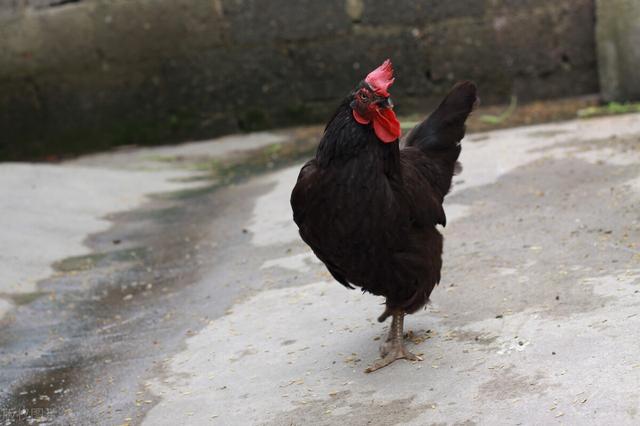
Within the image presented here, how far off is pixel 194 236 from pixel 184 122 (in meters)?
3.39

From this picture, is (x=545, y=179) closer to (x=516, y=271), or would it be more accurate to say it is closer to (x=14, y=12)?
(x=516, y=271)

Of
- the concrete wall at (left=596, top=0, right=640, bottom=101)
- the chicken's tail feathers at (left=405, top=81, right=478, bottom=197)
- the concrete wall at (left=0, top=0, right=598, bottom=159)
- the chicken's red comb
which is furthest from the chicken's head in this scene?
the concrete wall at (left=0, top=0, right=598, bottom=159)

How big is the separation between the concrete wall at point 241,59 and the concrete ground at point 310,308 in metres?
2.07

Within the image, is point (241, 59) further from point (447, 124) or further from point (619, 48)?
point (447, 124)

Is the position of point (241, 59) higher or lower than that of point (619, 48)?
higher

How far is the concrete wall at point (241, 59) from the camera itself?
8.84 meters

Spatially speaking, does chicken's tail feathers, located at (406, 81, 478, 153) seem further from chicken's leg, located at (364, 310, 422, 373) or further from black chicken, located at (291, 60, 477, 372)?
chicken's leg, located at (364, 310, 422, 373)

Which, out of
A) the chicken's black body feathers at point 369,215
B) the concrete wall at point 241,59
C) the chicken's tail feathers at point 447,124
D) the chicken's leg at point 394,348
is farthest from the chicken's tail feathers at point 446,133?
the concrete wall at point 241,59

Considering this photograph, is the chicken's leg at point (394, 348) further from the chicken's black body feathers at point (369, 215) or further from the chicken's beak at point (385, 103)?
the chicken's beak at point (385, 103)

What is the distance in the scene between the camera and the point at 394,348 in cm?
354

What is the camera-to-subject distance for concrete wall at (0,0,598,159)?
29.0 feet

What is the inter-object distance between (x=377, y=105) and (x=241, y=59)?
6.00 m

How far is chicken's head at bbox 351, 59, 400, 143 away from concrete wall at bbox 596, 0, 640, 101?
203 inches

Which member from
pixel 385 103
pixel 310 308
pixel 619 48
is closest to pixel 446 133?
pixel 385 103
